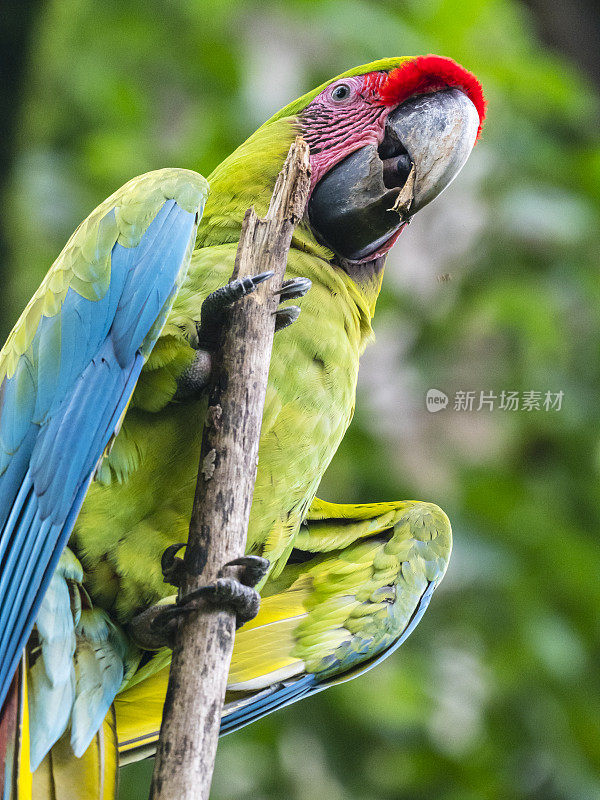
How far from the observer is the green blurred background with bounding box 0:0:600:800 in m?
1.43

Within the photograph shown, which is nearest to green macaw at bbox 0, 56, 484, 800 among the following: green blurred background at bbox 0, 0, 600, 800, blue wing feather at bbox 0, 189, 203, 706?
blue wing feather at bbox 0, 189, 203, 706

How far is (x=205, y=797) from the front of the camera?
0.61 m

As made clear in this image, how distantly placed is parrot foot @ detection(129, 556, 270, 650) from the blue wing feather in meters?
0.10

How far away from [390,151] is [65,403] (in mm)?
467

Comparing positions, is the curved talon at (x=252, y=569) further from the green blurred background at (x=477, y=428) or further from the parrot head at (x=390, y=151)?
the green blurred background at (x=477, y=428)

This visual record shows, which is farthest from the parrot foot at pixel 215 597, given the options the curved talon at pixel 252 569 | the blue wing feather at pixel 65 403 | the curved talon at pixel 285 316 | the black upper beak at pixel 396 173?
the black upper beak at pixel 396 173

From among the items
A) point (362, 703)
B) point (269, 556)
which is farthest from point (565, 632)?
point (269, 556)

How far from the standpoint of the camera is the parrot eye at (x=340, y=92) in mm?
1013

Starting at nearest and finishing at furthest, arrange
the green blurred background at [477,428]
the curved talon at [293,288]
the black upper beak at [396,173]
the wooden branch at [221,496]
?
the wooden branch at [221,496] → the curved talon at [293,288] → the black upper beak at [396,173] → the green blurred background at [477,428]

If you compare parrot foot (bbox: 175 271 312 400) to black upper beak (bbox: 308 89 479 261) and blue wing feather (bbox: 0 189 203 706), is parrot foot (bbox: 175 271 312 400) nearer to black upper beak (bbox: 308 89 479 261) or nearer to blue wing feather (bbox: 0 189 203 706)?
blue wing feather (bbox: 0 189 203 706)

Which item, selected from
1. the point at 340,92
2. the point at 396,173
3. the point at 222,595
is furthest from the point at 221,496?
the point at 340,92

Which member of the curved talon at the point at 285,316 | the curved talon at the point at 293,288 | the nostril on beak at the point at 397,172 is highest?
the nostril on beak at the point at 397,172

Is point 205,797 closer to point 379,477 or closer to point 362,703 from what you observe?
point 362,703

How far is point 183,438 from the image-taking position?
2.76ft
